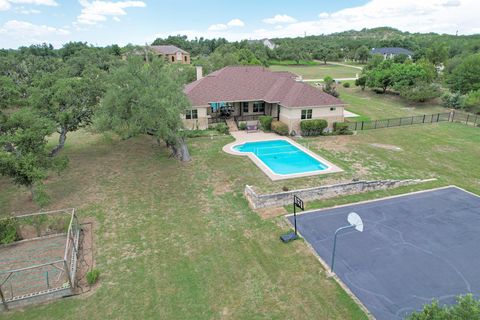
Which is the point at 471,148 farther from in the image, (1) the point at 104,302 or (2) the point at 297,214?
(1) the point at 104,302

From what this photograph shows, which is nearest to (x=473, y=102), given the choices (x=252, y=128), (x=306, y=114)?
(x=306, y=114)

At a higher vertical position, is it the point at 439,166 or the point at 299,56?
the point at 299,56

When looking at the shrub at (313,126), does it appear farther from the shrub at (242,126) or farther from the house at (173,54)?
the house at (173,54)

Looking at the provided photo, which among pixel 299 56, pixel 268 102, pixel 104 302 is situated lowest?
pixel 104 302

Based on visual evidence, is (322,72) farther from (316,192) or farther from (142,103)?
(316,192)

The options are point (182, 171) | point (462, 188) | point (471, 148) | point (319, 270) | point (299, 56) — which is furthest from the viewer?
point (299, 56)

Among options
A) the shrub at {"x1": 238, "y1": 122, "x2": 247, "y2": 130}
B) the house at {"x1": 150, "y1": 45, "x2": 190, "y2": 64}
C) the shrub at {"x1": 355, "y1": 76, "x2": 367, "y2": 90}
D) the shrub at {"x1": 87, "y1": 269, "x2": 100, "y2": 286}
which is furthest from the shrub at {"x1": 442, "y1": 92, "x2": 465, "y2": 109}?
the house at {"x1": 150, "y1": 45, "x2": 190, "y2": 64}

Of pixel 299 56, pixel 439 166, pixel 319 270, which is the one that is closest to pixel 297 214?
pixel 319 270
